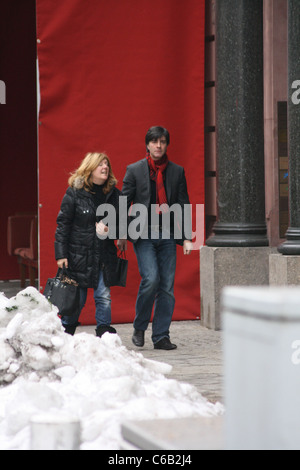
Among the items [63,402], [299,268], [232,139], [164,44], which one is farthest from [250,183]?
[63,402]

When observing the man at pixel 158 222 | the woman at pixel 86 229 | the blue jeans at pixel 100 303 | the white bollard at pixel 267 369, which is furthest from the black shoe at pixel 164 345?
the white bollard at pixel 267 369

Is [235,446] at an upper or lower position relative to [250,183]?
lower

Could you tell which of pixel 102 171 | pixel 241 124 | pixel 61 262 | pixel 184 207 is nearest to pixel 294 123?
pixel 241 124

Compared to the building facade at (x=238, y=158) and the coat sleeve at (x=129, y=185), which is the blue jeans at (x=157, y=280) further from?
the building facade at (x=238, y=158)

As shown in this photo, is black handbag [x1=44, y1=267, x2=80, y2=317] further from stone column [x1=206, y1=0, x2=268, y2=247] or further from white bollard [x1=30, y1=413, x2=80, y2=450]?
white bollard [x1=30, y1=413, x2=80, y2=450]

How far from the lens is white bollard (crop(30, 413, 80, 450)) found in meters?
3.42

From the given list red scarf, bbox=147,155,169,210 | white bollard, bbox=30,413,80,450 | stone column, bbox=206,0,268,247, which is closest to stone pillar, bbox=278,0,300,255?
stone column, bbox=206,0,268,247

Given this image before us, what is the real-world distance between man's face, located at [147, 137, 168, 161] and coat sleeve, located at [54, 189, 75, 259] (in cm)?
82

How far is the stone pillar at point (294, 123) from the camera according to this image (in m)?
8.72

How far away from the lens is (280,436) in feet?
7.73

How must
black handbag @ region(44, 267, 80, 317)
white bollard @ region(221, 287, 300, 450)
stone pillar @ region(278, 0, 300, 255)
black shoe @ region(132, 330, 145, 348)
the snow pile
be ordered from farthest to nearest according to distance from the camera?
stone pillar @ region(278, 0, 300, 255) → black shoe @ region(132, 330, 145, 348) → black handbag @ region(44, 267, 80, 317) → the snow pile → white bollard @ region(221, 287, 300, 450)

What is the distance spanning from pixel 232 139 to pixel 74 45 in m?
1.98

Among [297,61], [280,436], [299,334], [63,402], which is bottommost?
[63,402]

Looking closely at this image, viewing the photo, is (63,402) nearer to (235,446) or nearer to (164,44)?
(235,446)
